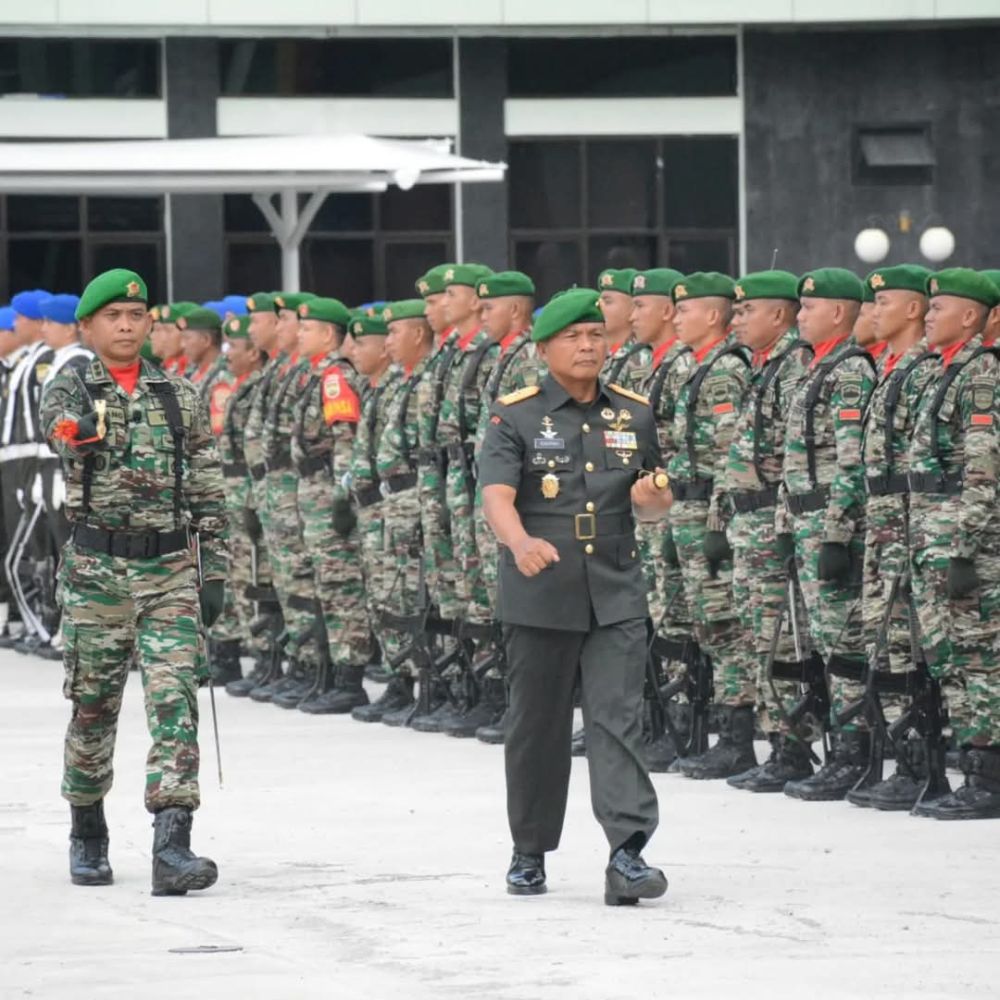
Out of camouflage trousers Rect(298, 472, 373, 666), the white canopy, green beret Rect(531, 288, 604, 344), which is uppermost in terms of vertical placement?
the white canopy

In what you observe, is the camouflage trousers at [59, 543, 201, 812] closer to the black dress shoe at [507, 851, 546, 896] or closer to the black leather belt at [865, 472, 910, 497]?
the black dress shoe at [507, 851, 546, 896]

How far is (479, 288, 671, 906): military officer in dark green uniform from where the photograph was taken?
29.9 feet

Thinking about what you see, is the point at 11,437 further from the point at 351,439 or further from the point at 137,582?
the point at 137,582

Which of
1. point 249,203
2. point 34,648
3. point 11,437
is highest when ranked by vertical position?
point 249,203

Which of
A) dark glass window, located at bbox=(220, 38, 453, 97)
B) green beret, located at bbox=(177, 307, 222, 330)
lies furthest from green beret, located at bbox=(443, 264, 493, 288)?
dark glass window, located at bbox=(220, 38, 453, 97)

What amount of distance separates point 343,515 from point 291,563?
71cm

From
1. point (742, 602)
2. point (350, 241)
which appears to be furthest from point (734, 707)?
point (350, 241)

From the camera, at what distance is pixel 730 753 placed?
1231cm

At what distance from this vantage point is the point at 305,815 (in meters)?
11.3

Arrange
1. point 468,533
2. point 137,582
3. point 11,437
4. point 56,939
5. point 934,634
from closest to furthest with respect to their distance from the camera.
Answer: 1. point 56,939
2. point 137,582
3. point 934,634
4. point 468,533
5. point 11,437

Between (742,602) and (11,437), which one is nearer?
(742,602)

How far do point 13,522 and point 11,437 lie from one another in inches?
28.3

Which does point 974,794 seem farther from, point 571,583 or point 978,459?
point 571,583

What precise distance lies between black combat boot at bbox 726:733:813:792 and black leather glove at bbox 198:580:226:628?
122 inches
